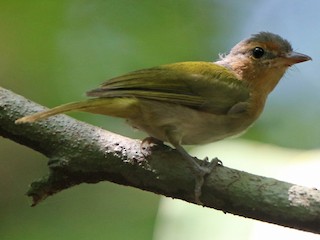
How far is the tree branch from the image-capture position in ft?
7.82

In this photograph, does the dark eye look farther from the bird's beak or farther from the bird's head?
the bird's beak

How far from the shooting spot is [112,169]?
251cm

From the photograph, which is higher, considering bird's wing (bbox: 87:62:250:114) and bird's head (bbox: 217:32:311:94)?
bird's head (bbox: 217:32:311:94)

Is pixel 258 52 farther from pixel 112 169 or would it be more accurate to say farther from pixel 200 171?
pixel 112 169

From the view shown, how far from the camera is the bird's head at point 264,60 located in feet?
11.7

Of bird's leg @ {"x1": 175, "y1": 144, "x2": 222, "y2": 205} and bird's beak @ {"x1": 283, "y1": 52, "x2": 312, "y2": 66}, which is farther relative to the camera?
bird's beak @ {"x1": 283, "y1": 52, "x2": 312, "y2": 66}

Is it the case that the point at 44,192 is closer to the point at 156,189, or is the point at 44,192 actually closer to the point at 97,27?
the point at 156,189

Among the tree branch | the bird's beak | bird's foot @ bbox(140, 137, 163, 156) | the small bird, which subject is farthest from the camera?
the bird's beak

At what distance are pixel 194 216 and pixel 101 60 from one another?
1361 mm

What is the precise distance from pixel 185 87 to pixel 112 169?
2.67 ft

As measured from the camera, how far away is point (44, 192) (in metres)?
2.47

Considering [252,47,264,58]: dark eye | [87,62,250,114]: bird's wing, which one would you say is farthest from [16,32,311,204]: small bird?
[252,47,264,58]: dark eye

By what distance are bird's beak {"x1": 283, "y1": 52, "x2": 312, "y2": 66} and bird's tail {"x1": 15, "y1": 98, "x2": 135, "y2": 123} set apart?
3.36 feet

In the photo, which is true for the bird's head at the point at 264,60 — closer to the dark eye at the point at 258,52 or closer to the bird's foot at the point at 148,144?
the dark eye at the point at 258,52
